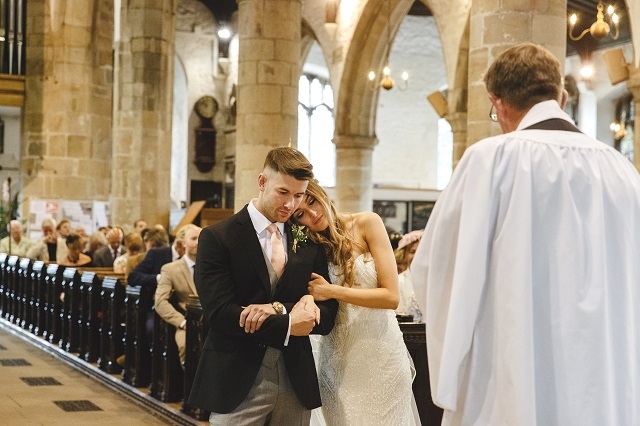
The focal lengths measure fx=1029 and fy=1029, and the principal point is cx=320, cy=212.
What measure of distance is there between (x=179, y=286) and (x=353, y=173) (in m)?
13.2

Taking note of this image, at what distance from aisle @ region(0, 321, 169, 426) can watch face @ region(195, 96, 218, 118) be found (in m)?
17.9

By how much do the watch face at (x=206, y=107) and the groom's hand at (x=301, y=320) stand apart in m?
25.3

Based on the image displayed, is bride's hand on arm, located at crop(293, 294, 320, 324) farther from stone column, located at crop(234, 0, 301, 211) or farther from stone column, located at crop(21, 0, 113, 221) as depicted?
stone column, located at crop(21, 0, 113, 221)

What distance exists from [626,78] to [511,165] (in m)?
13.9

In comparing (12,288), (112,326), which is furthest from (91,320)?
(12,288)

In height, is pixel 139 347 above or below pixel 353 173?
below

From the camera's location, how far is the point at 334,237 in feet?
12.8

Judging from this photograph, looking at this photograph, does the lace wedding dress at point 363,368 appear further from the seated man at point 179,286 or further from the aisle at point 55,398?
the seated man at point 179,286

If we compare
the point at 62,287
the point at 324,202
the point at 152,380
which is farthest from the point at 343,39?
the point at 324,202

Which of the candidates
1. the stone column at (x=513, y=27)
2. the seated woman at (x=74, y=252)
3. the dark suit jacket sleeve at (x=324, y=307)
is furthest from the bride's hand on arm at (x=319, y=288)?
the seated woman at (x=74, y=252)

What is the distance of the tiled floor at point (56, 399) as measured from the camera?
7.53 m

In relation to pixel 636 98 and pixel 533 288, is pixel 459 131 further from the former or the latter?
pixel 533 288

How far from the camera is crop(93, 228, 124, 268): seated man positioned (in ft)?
45.0

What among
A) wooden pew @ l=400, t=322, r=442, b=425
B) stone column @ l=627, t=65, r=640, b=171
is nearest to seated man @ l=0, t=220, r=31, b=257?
stone column @ l=627, t=65, r=640, b=171
